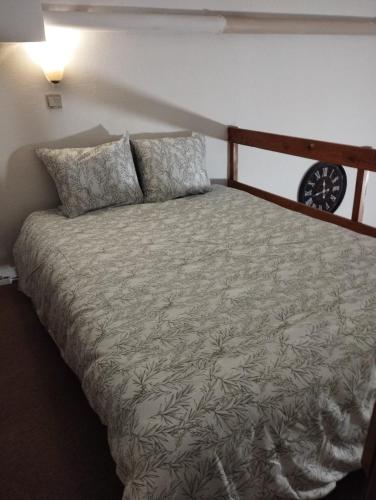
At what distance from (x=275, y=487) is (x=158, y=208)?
5.94 ft

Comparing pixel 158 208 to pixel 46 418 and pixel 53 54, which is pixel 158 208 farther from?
pixel 46 418

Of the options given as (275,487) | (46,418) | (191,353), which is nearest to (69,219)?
(46,418)

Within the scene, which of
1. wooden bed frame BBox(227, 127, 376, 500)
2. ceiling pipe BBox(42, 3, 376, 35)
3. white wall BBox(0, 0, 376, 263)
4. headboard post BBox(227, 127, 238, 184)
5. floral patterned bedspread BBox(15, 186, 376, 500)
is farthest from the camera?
headboard post BBox(227, 127, 238, 184)

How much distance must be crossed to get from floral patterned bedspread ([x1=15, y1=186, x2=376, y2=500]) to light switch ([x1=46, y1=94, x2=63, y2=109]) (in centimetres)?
113

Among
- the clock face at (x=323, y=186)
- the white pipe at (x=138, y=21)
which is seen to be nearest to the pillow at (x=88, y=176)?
the white pipe at (x=138, y=21)

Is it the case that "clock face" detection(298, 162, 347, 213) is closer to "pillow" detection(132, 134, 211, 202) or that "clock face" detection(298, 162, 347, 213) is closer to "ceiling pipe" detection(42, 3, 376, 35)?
"ceiling pipe" detection(42, 3, 376, 35)

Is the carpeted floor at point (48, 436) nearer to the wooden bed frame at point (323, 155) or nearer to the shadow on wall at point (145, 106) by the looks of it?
the wooden bed frame at point (323, 155)

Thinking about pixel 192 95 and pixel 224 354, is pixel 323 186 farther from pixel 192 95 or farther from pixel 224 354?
pixel 224 354

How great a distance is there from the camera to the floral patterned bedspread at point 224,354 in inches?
37.4

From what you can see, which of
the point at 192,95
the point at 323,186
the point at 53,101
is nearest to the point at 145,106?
the point at 192,95

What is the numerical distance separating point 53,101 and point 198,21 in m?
1.13

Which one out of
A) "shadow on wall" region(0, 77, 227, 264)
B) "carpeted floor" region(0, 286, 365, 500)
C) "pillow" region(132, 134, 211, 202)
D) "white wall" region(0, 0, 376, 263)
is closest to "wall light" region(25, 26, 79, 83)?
"white wall" region(0, 0, 376, 263)

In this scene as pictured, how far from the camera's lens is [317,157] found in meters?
2.46

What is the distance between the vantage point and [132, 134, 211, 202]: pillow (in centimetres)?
264
